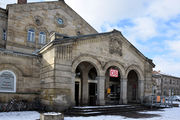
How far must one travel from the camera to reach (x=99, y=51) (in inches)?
641

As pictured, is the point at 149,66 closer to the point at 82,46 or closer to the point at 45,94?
the point at 82,46

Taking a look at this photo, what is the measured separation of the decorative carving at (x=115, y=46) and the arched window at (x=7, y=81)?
8888 millimetres

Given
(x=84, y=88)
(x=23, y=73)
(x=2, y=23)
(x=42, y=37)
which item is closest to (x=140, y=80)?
(x=84, y=88)

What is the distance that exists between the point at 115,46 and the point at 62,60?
242 inches

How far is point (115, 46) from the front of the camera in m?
17.7

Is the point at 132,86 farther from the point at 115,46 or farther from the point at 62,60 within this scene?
the point at 62,60

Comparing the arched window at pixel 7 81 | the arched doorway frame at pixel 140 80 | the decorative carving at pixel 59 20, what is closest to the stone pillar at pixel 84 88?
the arched doorway frame at pixel 140 80

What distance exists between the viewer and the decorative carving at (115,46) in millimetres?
17234


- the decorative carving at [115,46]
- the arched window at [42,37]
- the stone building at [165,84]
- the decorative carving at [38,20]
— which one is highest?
the decorative carving at [38,20]

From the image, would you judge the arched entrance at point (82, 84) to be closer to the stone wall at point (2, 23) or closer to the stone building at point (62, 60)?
the stone building at point (62, 60)

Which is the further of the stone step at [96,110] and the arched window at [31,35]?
the arched window at [31,35]

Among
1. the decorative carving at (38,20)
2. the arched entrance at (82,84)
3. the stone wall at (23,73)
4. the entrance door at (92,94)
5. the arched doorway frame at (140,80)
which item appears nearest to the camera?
the stone wall at (23,73)

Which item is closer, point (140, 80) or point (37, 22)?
point (140, 80)

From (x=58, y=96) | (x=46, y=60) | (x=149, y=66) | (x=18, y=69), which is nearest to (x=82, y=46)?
(x=46, y=60)
